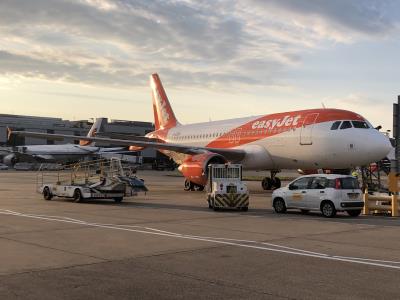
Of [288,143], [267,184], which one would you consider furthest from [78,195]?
[267,184]

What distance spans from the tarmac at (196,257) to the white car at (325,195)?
1.59ft

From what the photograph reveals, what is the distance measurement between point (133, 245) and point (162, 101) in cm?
3431

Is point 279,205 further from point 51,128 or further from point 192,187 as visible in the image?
point 51,128

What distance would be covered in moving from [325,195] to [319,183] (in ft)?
2.27

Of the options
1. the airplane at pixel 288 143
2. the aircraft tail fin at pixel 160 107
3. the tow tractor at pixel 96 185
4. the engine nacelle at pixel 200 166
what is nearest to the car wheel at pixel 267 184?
the airplane at pixel 288 143

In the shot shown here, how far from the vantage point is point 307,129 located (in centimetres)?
2703

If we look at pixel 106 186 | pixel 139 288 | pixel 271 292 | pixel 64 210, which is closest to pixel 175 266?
pixel 139 288

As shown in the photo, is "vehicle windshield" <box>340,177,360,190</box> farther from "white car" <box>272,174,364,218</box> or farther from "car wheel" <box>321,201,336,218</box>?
"car wheel" <box>321,201,336,218</box>

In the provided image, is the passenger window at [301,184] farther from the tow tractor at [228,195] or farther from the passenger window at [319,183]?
the tow tractor at [228,195]

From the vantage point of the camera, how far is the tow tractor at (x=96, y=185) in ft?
77.7

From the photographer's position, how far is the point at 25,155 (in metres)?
99.2

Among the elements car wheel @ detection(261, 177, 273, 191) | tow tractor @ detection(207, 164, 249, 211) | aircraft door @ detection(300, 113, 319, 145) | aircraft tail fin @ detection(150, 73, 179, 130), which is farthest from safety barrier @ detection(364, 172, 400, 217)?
aircraft tail fin @ detection(150, 73, 179, 130)

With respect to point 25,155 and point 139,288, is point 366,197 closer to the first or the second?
point 139,288

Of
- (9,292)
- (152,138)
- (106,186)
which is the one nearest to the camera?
(9,292)
